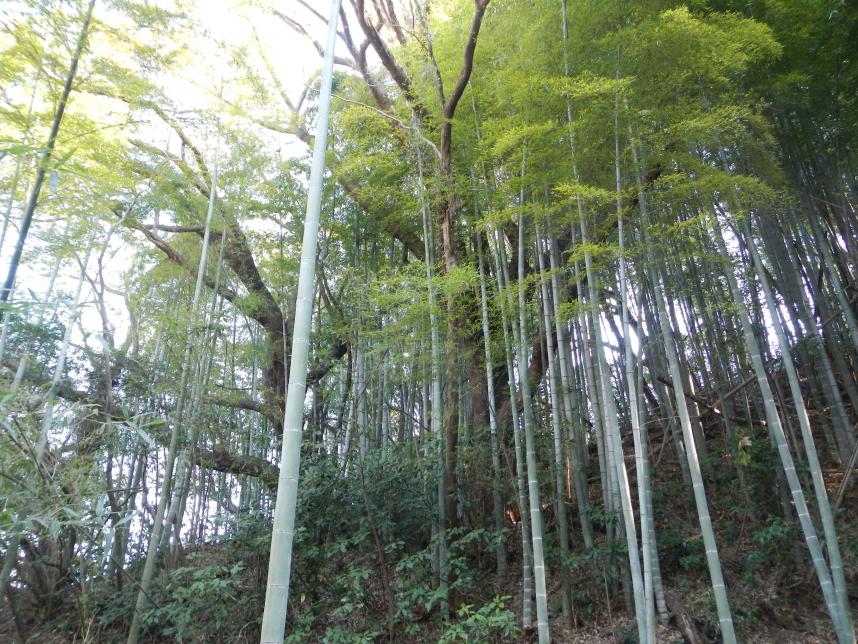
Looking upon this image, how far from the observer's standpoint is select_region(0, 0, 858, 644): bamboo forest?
10.9 ft

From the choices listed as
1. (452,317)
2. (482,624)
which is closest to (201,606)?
(482,624)

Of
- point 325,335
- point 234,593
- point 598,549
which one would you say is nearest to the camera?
point 598,549

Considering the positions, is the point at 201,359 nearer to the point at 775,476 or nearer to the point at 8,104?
the point at 8,104

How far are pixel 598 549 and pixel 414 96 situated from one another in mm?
4376

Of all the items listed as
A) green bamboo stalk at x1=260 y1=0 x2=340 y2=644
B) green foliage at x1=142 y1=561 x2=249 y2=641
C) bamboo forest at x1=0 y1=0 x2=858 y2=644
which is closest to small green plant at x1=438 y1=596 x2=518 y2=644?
bamboo forest at x1=0 y1=0 x2=858 y2=644

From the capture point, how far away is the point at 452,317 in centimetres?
469

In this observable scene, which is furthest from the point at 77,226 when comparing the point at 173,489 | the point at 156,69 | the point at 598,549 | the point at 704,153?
the point at 704,153

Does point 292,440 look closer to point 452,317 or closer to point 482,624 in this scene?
point 482,624

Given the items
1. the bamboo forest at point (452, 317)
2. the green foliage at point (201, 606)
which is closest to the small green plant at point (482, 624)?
the bamboo forest at point (452, 317)

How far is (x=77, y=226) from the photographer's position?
466cm

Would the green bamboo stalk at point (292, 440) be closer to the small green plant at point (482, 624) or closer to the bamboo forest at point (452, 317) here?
the bamboo forest at point (452, 317)

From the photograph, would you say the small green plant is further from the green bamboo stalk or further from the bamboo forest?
the green bamboo stalk

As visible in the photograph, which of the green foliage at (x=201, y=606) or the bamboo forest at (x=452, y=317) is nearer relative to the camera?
the bamboo forest at (x=452, y=317)

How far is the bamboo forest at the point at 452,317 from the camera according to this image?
334 cm
